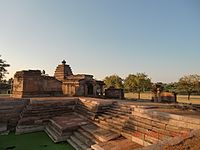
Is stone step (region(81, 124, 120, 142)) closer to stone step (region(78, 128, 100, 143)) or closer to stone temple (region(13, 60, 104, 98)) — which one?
stone step (region(78, 128, 100, 143))

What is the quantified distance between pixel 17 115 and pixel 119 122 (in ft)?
21.1

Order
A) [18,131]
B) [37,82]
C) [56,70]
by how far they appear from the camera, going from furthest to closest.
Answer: [56,70] → [37,82] → [18,131]

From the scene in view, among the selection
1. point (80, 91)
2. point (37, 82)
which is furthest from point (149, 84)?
point (37, 82)

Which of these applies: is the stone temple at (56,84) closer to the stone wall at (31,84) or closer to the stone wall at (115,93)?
the stone wall at (31,84)

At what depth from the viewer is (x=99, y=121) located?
9.35 meters

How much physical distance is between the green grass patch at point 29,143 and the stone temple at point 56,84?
25.4 ft

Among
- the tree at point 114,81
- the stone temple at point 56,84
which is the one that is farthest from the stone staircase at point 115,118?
the tree at point 114,81

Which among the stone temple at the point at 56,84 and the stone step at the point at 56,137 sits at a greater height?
the stone temple at the point at 56,84

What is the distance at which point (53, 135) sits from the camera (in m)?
9.05

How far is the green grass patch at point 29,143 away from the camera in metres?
7.66

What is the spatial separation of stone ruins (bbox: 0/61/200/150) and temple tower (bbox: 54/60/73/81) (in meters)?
4.52

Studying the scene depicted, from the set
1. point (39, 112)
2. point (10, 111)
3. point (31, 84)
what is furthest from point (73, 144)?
point (31, 84)

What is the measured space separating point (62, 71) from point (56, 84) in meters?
2.79

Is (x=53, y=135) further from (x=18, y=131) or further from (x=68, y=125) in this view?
(x=18, y=131)
